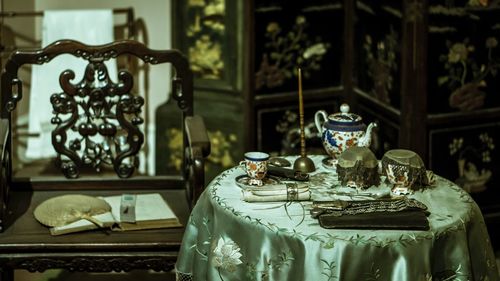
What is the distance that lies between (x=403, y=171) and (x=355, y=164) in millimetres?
134

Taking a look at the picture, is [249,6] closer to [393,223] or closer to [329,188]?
[329,188]

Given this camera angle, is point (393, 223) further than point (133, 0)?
No

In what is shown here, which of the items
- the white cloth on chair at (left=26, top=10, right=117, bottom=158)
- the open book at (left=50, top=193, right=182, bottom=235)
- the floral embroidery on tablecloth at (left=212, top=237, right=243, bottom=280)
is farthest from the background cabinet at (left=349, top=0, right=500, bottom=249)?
the floral embroidery on tablecloth at (left=212, top=237, right=243, bottom=280)

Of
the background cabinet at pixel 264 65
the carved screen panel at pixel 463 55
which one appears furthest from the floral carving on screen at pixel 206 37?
the carved screen panel at pixel 463 55

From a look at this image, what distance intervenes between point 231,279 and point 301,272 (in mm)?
207

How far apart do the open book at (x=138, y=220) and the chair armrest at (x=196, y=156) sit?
9cm

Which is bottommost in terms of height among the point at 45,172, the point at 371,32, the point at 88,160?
the point at 45,172

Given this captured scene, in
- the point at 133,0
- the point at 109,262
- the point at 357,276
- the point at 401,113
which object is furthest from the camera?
the point at 133,0

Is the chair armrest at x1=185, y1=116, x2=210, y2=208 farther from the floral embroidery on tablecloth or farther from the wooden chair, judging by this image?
the floral embroidery on tablecloth

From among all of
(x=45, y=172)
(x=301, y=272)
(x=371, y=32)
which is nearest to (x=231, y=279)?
(x=301, y=272)

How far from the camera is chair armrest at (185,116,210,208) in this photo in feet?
9.72

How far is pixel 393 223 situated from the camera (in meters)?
2.36

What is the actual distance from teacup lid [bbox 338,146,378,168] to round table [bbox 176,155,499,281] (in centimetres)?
7

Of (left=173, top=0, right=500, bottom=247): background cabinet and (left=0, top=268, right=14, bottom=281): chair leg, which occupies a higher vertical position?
(left=173, top=0, right=500, bottom=247): background cabinet
